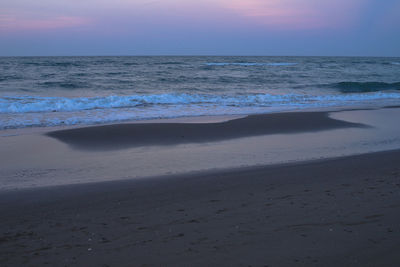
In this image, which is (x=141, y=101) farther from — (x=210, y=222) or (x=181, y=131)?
(x=210, y=222)

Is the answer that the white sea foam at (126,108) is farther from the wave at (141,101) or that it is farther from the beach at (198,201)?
the beach at (198,201)

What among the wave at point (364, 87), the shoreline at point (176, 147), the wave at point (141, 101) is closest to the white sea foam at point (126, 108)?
the wave at point (141, 101)

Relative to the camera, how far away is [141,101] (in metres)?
16.6

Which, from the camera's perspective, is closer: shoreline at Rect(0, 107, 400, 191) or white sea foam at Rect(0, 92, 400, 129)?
shoreline at Rect(0, 107, 400, 191)

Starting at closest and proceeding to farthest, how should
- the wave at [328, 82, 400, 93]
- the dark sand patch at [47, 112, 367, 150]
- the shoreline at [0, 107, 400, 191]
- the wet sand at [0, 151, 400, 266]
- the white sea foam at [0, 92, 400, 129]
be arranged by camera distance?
the wet sand at [0, 151, 400, 266], the shoreline at [0, 107, 400, 191], the dark sand patch at [47, 112, 367, 150], the white sea foam at [0, 92, 400, 129], the wave at [328, 82, 400, 93]

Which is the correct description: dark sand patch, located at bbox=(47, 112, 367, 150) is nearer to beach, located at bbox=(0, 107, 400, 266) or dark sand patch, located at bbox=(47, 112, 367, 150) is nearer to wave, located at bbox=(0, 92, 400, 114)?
beach, located at bbox=(0, 107, 400, 266)

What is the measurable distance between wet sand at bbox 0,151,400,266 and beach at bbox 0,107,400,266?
1cm

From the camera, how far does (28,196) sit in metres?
4.75

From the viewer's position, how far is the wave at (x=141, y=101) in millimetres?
14062

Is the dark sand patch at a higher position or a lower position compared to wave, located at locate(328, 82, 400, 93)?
lower

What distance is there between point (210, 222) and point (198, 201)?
705mm

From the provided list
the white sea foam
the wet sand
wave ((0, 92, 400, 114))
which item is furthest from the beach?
wave ((0, 92, 400, 114))

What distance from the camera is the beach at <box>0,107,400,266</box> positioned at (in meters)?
3.19

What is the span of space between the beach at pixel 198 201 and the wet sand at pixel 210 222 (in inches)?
0.5
